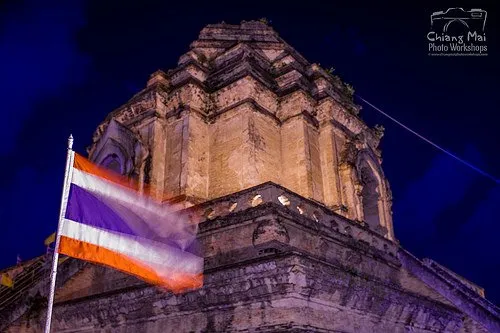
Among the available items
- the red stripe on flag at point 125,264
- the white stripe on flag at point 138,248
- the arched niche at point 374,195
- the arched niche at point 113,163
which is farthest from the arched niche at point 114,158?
the arched niche at point 374,195

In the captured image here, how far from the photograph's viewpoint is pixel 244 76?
1598 centimetres

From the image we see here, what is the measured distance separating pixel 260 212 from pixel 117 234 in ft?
10.7

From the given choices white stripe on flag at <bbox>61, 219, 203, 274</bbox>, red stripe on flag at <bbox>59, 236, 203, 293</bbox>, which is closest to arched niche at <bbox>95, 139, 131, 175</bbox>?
white stripe on flag at <bbox>61, 219, 203, 274</bbox>

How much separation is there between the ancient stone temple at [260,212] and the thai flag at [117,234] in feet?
1.89

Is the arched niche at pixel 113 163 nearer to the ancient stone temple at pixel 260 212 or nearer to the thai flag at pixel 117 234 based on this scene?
the ancient stone temple at pixel 260 212

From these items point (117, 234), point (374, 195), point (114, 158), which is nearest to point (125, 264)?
point (117, 234)

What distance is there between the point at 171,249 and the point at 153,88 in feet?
32.1

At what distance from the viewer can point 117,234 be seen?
7.51 metres

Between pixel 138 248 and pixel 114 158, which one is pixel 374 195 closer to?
pixel 114 158

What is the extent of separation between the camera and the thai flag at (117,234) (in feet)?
23.1

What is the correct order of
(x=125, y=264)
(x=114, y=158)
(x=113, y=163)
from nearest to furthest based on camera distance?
1. (x=125, y=264)
2. (x=114, y=158)
3. (x=113, y=163)

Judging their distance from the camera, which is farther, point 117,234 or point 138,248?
point 138,248

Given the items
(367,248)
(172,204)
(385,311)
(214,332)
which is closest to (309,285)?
(214,332)

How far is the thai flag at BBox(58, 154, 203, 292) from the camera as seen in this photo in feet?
23.1
